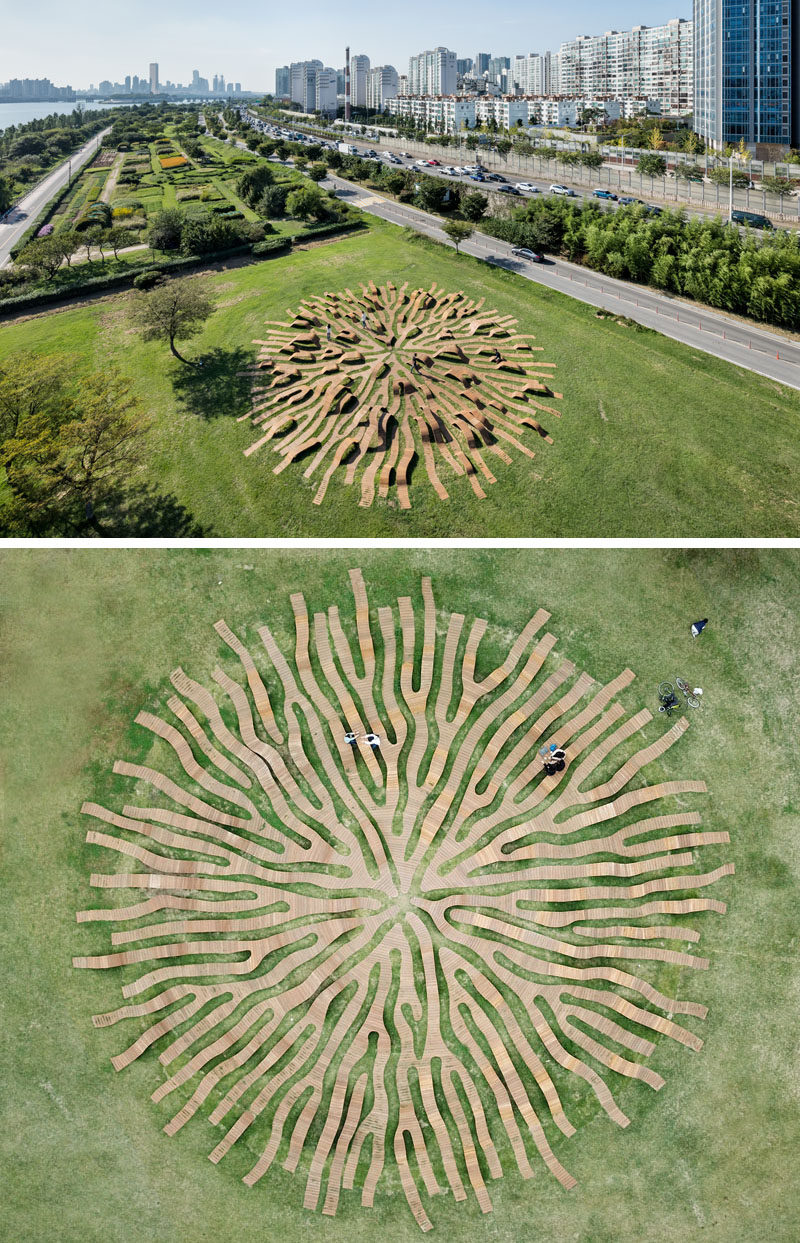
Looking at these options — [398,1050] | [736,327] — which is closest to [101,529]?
[398,1050]

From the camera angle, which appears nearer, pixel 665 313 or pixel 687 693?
pixel 687 693

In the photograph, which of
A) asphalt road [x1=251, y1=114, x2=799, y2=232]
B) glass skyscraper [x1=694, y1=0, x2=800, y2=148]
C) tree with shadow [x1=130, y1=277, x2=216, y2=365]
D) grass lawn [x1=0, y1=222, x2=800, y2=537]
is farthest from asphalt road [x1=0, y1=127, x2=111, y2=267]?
glass skyscraper [x1=694, y1=0, x2=800, y2=148]

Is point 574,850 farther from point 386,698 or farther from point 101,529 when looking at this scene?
point 101,529

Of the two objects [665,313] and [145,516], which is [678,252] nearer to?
[665,313]

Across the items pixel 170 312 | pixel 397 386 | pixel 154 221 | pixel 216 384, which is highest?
pixel 154 221

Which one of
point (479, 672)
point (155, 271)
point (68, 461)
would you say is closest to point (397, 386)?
point (68, 461)

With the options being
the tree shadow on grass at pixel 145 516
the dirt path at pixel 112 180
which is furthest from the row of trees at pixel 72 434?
the dirt path at pixel 112 180

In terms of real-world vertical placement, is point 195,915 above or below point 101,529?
below
